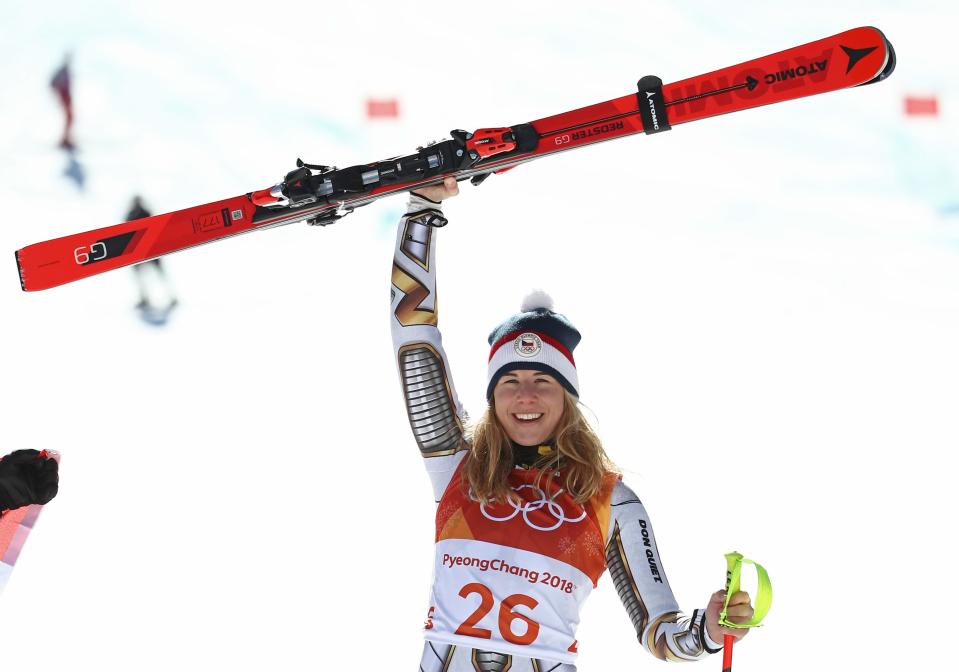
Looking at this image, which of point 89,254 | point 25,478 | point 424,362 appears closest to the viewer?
point 25,478

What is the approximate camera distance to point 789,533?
5086 millimetres

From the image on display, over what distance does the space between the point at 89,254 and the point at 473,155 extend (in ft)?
5.19

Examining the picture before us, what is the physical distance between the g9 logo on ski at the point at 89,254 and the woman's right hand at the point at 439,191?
135cm

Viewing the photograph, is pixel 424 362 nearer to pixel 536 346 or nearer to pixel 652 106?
pixel 536 346

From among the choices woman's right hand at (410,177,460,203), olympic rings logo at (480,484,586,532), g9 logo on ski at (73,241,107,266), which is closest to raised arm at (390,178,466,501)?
woman's right hand at (410,177,460,203)

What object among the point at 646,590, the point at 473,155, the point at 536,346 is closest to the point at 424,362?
the point at 536,346

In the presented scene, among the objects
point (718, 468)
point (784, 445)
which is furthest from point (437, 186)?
point (784, 445)

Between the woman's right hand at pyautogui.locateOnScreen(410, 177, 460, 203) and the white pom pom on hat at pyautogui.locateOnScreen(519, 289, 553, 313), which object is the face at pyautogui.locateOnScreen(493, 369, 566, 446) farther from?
the woman's right hand at pyautogui.locateOnScreen(410, 177, 460, 203)

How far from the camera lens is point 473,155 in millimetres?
3205

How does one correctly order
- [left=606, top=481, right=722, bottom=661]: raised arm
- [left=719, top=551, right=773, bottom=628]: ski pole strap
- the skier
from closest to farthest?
[left=719, top=551, right=773, bottom=628]: ski pole strap < [left=606, top=481, right=722, bottom=661]: raised arm < the skier

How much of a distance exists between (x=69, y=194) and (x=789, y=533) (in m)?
4.46

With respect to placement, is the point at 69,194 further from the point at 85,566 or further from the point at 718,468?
the point at 718,468

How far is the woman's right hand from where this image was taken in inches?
125

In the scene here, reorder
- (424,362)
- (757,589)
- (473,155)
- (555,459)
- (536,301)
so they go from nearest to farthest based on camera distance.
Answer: (757,589) < (555,459) < (424,362) < (536,301) < (473,155)
